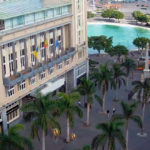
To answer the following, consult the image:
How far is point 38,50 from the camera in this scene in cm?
5228

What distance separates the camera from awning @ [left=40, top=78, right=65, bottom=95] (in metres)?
Answer: 53.6

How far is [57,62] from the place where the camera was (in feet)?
181

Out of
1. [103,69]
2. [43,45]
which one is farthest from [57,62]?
[103,69]

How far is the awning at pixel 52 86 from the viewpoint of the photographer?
53.6 m

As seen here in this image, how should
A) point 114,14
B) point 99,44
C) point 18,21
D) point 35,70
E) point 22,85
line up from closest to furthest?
point 18,21
point 22,85
point 35,70
point 99,44
point 114,14

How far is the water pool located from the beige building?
2635 inches

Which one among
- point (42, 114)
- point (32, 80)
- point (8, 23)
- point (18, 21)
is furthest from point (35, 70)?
point (42, 114)

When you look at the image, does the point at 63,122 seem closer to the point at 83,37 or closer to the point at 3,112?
the point at 3,112

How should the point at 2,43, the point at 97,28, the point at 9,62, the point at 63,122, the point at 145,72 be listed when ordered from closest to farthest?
1. the point at 2,43
2. the point at 9,62
3. the point at 63,122
4. the point at 145,72
5. the point at 97,28

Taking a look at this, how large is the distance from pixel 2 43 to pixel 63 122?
1556 cm

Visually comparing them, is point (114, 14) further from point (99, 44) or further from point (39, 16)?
point (39, 16)

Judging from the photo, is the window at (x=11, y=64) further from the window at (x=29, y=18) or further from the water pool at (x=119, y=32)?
the water pool at (x=119, y=32)

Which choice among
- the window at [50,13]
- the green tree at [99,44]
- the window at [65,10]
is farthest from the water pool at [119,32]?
the window at [50,13]

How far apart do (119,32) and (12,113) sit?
102m
